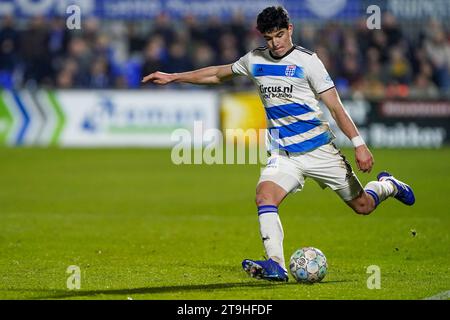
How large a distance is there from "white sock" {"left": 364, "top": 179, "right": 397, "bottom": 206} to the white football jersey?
2.70ft

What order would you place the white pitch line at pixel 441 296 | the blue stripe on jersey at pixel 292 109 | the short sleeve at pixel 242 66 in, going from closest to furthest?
1. the white pitch line at pixel 441 296
2. the blue stripe on jersey at pixel 292 109
3. the short sleeve at pixel 242 66

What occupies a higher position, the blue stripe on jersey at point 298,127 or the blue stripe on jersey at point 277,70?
the blue stripe on jersey at point 277,70

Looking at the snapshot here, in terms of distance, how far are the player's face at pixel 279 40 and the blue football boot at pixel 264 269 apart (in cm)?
181

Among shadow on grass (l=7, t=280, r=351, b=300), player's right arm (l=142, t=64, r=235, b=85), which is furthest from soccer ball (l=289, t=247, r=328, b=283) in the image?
player's right arm (l=142, t=64, r=235, b=85)

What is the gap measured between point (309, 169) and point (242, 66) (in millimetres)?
1117

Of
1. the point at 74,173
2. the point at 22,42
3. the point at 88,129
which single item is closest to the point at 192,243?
the point at 74,173

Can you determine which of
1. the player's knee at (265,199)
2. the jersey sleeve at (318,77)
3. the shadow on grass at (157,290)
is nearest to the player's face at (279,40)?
the jersey sleeve at (318,77)

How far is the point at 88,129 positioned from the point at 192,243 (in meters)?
13.7

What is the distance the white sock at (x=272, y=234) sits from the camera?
27.6ft

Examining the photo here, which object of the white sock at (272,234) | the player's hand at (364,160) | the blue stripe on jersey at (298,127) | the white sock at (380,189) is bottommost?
the white sock at (272,234)

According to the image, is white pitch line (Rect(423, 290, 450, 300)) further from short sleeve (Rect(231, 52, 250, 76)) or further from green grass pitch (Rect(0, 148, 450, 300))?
short sleeve (Rect(231, 52, 250, 76))

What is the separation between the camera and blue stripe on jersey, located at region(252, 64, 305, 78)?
28.1ft

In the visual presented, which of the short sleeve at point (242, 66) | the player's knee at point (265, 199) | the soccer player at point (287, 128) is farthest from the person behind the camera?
the short sleeve at point (242, 66)

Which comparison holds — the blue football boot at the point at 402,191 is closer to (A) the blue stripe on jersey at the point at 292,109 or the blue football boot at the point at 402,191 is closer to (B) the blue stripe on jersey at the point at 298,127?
(B) the blue stripe on jersey at the point at 298,127
